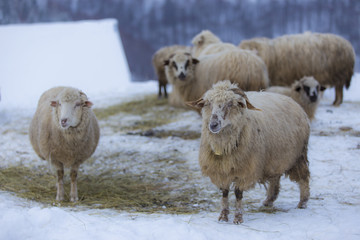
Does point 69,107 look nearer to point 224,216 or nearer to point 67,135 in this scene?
A: point 67,135

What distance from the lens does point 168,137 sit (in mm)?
6621

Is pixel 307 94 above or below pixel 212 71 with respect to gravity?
below

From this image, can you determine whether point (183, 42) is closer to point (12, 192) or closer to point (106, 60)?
point (106, 60)

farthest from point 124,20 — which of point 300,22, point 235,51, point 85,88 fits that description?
point 235,51

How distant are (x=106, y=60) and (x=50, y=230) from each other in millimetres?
10028

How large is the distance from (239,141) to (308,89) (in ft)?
13.4

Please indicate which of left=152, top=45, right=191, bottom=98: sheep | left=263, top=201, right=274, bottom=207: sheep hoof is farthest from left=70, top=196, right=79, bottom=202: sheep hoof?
left=152, top=45, right=191, bottom=98: sheep

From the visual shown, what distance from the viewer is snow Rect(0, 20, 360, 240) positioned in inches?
116

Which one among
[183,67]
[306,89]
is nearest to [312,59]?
[306,89]

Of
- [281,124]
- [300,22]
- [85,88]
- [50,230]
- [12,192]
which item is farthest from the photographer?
[85,88]

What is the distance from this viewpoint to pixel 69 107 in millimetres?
4168

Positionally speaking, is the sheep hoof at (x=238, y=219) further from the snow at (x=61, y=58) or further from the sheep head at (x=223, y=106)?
the snow at (x=61, y=58)

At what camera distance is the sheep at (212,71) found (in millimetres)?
6289

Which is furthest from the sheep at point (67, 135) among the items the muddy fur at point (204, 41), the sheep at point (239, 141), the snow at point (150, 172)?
the muddy fur at point (204, 41)
